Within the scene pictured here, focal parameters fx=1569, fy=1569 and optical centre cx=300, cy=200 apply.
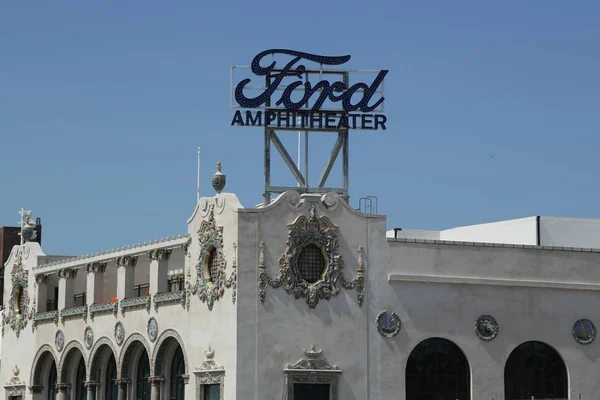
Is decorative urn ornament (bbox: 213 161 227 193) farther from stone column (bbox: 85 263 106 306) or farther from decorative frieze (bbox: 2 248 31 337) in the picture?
decorative frieze (bbox: 2 248 31 337)

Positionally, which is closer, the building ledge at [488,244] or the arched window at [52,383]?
the building ledge at [488,244]

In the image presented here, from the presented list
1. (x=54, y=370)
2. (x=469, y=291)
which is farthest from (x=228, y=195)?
(x=54, y=370)

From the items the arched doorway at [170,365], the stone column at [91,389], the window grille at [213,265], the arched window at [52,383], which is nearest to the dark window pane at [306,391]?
the window grille at [213,265]

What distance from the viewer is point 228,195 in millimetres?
79938

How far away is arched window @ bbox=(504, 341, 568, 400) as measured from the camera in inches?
3214

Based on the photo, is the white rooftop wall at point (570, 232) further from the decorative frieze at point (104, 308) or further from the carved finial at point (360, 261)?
the decorative frieze at point (104, 308)

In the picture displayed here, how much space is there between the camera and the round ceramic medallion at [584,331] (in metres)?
82.8

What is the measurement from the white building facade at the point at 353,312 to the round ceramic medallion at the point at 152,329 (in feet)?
0.26

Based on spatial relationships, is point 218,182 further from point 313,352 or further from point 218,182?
point 313,352

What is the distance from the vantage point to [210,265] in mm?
81625

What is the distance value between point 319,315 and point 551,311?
42.3 ft

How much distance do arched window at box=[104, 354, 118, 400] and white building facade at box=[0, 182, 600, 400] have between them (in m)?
6.14

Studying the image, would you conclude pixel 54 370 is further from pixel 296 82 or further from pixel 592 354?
pixel 592 354

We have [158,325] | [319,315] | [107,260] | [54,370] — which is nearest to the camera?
[319,315]
